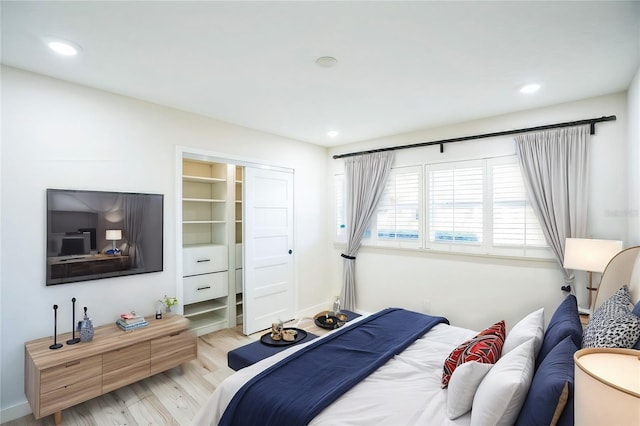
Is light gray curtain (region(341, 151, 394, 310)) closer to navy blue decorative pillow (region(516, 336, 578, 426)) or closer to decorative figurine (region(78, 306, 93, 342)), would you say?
decorative figurine (region(78, 306, 93, 342))

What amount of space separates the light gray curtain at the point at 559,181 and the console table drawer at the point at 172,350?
12.1ft

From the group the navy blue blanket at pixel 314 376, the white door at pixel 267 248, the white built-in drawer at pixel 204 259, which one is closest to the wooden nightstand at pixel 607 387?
the navy blue blanket at pixel 314 376

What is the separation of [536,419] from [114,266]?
3.25 m

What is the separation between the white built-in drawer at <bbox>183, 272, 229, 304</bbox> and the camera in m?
4.02

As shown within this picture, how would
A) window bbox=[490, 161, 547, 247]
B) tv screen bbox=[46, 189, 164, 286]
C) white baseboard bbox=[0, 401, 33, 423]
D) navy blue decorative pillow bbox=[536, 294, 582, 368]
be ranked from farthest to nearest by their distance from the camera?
1. window bbox=[490, 161, 547, 247]
2. tv screen bbox=[46, 189, 164, 286]
3. white baseboard bbox=[0, 401, 33, 423]
4. navy blue decorative pillow bbox=[536, 294, 582, 368]

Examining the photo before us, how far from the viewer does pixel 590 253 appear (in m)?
2.61

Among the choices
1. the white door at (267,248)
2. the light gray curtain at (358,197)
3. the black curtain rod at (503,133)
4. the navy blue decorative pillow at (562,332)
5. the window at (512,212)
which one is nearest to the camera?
the navy blue decorative pillow at (562,332)

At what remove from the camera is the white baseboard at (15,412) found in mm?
2391

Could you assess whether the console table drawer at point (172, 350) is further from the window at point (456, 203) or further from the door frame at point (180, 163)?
the window at point (456, 203)

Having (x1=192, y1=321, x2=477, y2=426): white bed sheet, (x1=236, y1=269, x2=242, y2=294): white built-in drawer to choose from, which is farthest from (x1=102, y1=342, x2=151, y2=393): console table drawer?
(x1=236, y1=269, x2=242, y2=294): white built-in drawer

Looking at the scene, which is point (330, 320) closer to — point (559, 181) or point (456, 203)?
point (456, 203)

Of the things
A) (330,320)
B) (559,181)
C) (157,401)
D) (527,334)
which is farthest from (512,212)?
(157,401)

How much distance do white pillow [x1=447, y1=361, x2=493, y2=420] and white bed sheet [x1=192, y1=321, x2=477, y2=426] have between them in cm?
4

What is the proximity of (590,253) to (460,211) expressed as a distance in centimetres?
140
